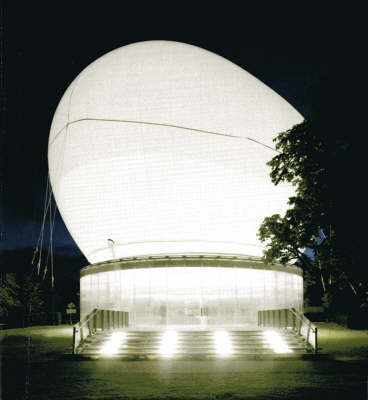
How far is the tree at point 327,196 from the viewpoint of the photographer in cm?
1049

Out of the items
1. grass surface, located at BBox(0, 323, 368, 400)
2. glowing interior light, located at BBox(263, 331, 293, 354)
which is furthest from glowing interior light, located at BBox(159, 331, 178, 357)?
glowing interior light, located at BBox(263, 331, 293, 354)

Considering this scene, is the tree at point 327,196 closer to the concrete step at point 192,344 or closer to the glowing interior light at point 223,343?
the concrete step at point 192,344

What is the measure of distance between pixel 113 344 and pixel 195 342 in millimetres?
2662

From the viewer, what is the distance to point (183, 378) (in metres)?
9.08

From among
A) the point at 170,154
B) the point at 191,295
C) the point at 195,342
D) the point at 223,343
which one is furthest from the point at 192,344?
the point at 170,154

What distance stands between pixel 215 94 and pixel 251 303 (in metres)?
10.1

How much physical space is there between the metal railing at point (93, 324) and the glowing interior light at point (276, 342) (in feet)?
19.6

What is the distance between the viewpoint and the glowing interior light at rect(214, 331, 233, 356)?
13.7 meters

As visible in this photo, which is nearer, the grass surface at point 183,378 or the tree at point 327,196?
the grass surface at point 183,378

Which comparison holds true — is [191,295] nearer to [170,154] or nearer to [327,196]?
[170,154]

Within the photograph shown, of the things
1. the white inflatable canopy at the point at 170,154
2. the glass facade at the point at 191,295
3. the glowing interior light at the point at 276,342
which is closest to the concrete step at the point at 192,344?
the glowing interior light at the point at 276,342

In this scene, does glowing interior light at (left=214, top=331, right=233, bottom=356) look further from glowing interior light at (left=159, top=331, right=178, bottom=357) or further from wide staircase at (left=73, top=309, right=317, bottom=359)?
glowing interior light at (left=159, top=331, right=178, bottom=357)

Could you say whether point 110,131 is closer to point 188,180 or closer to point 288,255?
point 188,180

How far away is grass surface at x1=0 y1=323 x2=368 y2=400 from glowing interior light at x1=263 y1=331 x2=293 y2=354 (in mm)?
1451
